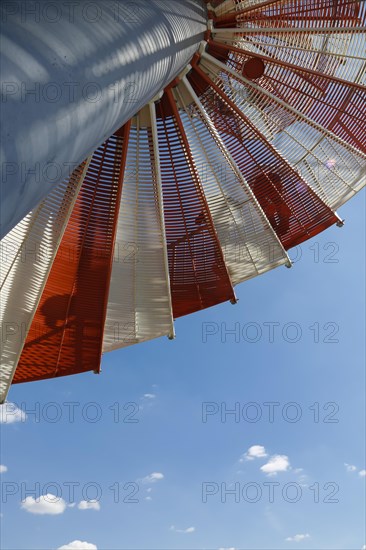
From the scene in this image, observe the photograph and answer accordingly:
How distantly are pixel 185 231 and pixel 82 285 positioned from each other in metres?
2.78

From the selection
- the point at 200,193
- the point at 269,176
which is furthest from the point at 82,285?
the point at 269,176

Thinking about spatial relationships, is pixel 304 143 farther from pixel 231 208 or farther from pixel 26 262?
pixel 26 262

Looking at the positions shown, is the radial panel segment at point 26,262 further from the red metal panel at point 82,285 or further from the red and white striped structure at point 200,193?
the red metal panel at point 82,285

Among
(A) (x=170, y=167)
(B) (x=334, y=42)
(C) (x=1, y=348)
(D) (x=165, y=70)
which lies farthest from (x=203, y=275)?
(D) (x=165, y=70)

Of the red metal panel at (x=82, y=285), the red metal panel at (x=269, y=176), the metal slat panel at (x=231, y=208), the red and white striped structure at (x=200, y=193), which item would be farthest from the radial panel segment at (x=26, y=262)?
the red metal panel at (x=269, y=176)

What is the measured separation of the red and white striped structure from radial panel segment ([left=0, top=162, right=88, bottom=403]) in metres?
0.03

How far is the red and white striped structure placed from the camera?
1249cm

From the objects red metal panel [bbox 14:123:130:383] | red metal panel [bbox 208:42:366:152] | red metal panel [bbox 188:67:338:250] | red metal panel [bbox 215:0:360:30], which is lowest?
red metal panel [bbox 14:123:130:383]

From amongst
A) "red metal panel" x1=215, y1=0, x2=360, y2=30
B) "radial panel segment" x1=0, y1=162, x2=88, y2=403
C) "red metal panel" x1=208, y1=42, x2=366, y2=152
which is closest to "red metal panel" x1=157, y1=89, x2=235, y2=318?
"red metal panel" x1=208, y1=42, x2=366, y2=152

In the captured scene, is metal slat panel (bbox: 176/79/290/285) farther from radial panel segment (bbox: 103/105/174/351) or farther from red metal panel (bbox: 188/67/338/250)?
radial panel segment (bbox: 103/105/174/351)

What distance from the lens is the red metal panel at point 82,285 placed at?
13031 millimetres

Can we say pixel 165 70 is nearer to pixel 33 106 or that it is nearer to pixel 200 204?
pixel 33 106

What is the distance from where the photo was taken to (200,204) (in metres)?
13.6

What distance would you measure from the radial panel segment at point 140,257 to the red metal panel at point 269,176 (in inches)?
66.5
